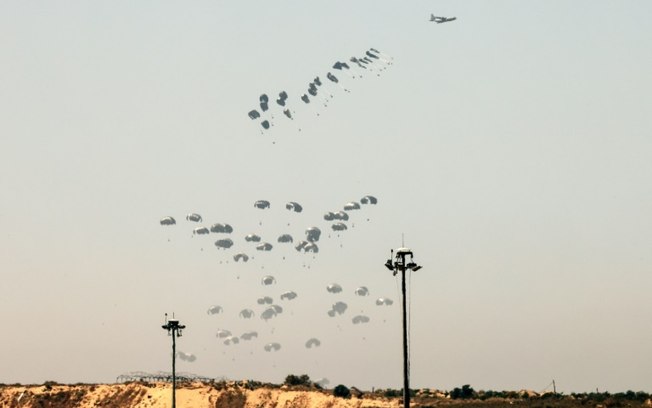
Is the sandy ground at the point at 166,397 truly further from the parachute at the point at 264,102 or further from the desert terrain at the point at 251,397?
the parachute at the point at 264,102

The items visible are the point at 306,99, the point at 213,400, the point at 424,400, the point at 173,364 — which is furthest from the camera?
the point at 213,400

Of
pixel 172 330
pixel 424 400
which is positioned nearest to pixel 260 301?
pixel 424 400

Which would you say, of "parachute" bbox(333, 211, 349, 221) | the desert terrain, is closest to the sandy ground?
the desert terrain

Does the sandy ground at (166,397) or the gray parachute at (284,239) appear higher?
the gray parachute at (284,239)

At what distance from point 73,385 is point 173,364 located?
207 ft

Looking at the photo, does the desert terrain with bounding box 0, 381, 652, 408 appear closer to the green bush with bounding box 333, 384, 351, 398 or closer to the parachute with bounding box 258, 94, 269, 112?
the green bush with bounding box 333, 384, 351, 398

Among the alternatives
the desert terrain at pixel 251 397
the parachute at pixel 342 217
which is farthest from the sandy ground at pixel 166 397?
the parachute at pixel 342 217

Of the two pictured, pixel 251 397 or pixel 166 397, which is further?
pixel 166 397

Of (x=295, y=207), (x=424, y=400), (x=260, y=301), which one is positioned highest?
(x=295, y=207)

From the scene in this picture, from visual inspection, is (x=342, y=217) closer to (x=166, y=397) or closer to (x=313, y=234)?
(x=313, y=234)

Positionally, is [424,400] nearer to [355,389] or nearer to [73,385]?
[355,389]

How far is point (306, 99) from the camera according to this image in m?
136

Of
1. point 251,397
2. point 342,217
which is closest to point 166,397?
point 251,397

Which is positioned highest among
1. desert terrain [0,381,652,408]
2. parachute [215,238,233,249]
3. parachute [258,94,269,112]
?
parachute [258,94,269,112]
